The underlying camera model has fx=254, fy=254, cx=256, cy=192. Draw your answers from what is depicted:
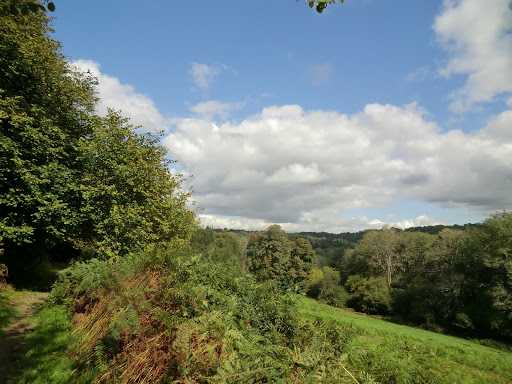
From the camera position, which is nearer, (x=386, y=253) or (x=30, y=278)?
(x=30, y=278)

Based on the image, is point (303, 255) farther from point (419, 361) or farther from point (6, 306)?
point (6, 306)

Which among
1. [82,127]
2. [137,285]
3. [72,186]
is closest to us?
[137,285]

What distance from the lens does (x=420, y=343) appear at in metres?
19.7

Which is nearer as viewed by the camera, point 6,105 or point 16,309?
point 16,309

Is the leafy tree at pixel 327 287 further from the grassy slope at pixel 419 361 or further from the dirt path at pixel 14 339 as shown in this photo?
the dirt path at pixel 14 339

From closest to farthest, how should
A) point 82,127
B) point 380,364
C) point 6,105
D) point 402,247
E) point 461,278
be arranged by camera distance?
point 380,364
point 6,105
point 82,127
point 461,278
point 402,247

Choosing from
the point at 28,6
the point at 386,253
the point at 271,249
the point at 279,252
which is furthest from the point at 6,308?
the point at 386,253

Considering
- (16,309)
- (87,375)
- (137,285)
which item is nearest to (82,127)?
(16,309)

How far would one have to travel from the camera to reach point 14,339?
6746mm

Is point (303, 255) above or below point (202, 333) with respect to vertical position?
below

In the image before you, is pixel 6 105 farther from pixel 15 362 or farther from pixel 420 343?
pixel 420 343

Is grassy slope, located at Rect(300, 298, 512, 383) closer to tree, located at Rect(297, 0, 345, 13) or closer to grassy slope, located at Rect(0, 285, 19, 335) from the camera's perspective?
tree, located at Rect(297, 0, 345, 13)

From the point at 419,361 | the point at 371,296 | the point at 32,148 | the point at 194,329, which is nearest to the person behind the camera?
the point at 194,329

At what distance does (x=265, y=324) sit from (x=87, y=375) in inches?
151
